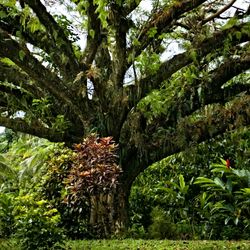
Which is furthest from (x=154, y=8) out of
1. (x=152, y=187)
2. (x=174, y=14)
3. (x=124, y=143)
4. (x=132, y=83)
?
(x=152, y=187)

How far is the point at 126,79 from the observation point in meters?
8.01

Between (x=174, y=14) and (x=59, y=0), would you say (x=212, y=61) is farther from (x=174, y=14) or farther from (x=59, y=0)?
(x=59, y=0)

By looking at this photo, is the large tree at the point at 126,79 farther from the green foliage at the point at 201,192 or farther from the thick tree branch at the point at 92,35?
the green foliage at the point at 201,192

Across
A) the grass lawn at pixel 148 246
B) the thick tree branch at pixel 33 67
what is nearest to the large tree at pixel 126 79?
the thick tree branch at pixel 33 67

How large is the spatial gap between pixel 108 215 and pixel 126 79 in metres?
2.24

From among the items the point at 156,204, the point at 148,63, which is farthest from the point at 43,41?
the point at 156,204

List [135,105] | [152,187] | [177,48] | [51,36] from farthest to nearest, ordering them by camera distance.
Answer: [152,187] → [177,48] → [135,105] → [51,36]

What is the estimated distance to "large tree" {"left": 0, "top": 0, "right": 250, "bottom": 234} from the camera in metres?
6.98

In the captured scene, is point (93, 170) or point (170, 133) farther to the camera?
point (170, 133)

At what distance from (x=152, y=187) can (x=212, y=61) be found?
3740 millimetres

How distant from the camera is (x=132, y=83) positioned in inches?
304

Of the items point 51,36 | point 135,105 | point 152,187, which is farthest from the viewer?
point 152,187

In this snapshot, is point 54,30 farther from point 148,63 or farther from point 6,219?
point 6,219

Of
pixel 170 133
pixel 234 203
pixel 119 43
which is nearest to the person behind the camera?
pixel 119 43
